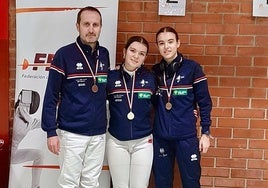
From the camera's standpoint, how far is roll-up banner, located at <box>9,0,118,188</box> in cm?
332

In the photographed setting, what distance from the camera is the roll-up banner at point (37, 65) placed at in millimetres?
3320

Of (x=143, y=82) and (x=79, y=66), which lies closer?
(x=79, y=66)

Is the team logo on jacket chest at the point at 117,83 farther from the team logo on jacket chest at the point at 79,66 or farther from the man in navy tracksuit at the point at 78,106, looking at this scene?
the team logo on jacket chest at the point at 79,66

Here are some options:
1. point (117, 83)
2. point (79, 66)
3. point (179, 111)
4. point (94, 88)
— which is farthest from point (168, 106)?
point (79, 66)

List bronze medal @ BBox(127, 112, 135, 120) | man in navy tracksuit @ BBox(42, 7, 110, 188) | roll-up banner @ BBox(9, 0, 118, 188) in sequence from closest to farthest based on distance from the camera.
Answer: man in navy tracksuit @ BBox(42, 7, 110, 188)
bronze medal @ BBox(127, 112, 135, 120)
roll-up banner @ BBox(9, 0, 118, 188)

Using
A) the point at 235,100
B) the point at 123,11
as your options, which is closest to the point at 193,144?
the point at 235,100

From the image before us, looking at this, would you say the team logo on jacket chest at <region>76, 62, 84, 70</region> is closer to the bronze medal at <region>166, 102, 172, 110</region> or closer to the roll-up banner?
the roll-up banner

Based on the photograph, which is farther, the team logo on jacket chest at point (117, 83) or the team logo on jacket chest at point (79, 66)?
the team logo on jacket chest at point (117, 83)

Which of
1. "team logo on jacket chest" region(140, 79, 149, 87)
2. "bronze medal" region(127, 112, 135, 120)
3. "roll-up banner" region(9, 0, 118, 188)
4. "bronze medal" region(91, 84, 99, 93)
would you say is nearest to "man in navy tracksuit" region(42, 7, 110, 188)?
"bronze medal" region(91, 84, 99, 93)

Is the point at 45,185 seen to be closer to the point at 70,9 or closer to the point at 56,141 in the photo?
the point at 56,141

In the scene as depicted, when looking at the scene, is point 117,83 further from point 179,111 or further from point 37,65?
point 37,65

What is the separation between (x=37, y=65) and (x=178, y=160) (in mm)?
1375

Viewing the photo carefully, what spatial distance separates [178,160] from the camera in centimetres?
306

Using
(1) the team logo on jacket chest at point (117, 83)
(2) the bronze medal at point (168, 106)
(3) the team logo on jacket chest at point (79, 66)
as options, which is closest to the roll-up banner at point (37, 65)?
(1) the team logo on jacket chest at point (117, 83)
